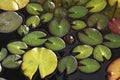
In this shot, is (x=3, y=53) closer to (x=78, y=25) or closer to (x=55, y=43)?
(x=55, y=43)


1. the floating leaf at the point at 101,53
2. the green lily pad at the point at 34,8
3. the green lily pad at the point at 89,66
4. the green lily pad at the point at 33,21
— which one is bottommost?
the green lily pad at the point at 89,66

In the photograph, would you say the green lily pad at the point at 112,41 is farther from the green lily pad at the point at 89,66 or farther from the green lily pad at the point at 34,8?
the green lily pad at the point at 34,8

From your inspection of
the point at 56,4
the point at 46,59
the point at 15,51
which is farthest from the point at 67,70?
the point at 56,4

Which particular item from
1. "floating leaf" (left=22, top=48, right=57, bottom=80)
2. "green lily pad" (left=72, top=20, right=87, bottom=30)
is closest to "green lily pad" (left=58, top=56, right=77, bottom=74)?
"floating leaf" (left=22, top=48, right=57, bottom=80)

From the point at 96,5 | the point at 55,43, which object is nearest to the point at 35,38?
the point at 55,43

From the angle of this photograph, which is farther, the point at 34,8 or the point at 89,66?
the point at 34,8

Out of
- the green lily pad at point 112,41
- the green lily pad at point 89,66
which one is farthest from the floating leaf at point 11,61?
the green lily pad at point 112,41
